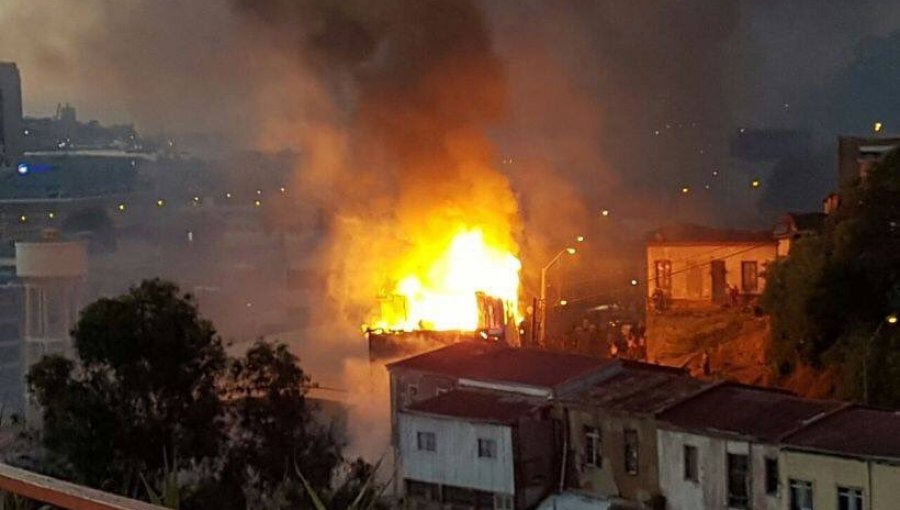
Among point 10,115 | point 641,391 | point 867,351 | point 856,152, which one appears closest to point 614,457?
point 641,391

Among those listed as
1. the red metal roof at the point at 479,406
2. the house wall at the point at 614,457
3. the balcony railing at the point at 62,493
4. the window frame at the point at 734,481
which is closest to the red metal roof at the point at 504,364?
the red metal roof at the point at 479,406

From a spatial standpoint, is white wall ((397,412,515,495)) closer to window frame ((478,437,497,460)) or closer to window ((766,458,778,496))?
window frame ((478,437,497,460))

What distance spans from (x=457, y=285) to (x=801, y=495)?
702 inches

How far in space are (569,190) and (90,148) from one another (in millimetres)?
46922

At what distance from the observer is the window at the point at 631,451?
15.8 meters

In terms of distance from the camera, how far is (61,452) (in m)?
12.7

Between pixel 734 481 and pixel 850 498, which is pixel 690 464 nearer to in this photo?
pixel 734 481

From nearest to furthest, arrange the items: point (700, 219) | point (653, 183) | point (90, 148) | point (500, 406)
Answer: point (500, 406)
point (700, 219)
point (653, 183)
point (90, 148)

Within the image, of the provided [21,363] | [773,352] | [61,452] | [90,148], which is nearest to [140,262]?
[21,363]

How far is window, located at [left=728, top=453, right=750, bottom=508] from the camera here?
14.4 metres

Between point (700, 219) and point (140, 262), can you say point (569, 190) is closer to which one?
point (700, 219)

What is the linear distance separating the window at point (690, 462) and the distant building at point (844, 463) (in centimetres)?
137

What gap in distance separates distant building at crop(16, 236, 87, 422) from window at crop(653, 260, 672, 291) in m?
23.5

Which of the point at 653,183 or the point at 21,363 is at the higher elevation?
the point at 653,183
